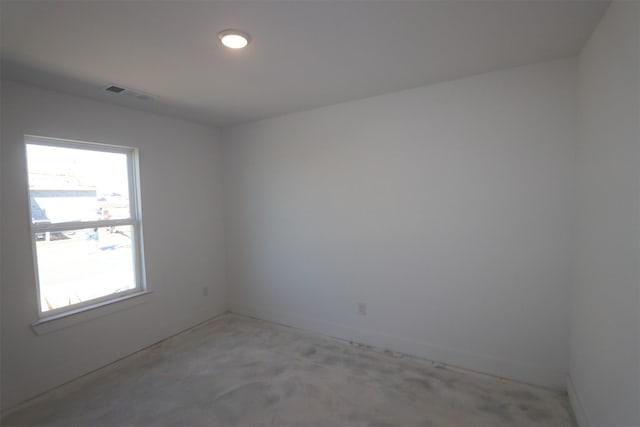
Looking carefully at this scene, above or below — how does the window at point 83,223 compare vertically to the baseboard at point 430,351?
above

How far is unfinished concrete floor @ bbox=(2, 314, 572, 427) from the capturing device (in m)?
2.00

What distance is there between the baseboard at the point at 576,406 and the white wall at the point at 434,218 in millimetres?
Result: 112

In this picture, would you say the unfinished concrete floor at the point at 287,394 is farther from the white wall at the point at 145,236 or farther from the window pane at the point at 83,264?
the window pane at the point at 83,264

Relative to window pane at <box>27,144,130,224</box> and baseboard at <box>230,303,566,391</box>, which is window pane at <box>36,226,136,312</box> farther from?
baseboard at <box>230,303,566,391</box>

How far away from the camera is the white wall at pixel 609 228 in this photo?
1233mm

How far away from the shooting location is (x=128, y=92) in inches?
98.8

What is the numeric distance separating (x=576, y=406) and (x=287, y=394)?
1.95 metres

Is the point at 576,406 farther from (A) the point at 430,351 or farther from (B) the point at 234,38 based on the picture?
(B) the point at 234,38

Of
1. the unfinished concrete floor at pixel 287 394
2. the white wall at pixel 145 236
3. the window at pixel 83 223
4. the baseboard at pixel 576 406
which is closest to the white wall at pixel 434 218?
the baseboard at pixel 576 406

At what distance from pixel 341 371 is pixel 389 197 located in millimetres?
1600

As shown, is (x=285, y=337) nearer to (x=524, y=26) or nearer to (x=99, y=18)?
(x=99, y=18)

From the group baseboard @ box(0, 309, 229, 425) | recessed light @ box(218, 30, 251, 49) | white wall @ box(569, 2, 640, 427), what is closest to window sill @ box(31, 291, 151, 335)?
baseboard @ box(0, 309, 229, 425)

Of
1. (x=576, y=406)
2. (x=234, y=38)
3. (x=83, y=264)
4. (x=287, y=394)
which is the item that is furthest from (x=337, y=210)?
(x=83, y=264)

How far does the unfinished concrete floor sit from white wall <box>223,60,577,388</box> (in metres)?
0.27
